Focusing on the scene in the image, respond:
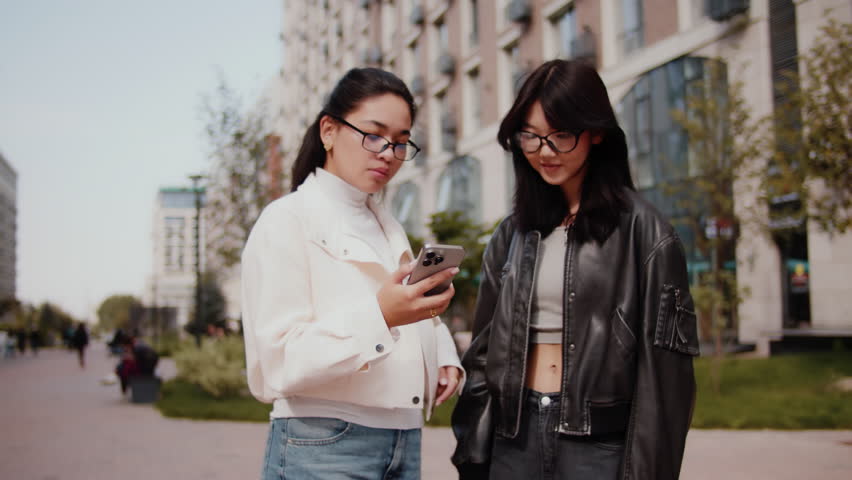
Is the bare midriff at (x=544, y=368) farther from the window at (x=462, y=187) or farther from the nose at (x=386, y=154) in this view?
the window at (x=462, y=187)

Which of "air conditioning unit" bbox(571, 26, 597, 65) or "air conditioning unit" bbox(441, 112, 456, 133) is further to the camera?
"air conditioning unit" bbox(441, 112, 456, 133)

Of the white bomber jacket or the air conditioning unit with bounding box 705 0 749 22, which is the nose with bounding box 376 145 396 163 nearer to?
the white bomber jacket

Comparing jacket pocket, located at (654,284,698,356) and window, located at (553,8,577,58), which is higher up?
window, located at (553,8,577,58)

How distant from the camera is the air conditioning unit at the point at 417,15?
103 feet

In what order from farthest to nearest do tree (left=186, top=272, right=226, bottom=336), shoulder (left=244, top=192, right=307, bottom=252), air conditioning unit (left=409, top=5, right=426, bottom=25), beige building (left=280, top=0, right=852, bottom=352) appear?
tree (left=186, top=272, right=226, bottom=336) < air conditioning unit (left=409, top=5, right=426, bottom=25) < beige building (left=280, top=0, right=852, bottom=352) < shoulder (left=244, top=192, right=307, bottom=252)

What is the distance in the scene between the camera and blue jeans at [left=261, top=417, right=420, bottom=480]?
1.98 meters

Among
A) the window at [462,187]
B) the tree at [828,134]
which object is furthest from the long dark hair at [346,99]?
the window at [462,187]

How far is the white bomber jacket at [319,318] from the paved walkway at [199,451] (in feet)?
15.3

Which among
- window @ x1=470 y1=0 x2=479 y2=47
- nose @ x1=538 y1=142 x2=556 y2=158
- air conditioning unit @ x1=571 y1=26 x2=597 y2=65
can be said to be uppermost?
window @ x1=470 y1=0 x2=479 y2=47

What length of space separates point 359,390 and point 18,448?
8576 millimetres

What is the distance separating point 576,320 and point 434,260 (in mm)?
748

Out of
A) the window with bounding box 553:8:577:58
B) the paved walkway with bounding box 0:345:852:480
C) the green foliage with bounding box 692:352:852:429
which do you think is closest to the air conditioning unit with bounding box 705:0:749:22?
the window with bounding box 553:8:577:58

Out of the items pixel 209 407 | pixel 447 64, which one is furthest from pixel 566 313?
pixel 447 64

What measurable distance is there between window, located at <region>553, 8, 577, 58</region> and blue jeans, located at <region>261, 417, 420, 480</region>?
2110 centimetres
